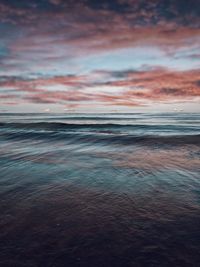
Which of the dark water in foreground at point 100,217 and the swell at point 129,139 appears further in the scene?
the swell at point 129,139

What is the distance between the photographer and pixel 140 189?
4156mm

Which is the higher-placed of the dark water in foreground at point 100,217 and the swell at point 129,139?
the swell at point 129,139

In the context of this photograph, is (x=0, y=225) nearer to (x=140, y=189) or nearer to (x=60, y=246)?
(x=60, y=246)

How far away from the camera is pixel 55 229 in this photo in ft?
8.86

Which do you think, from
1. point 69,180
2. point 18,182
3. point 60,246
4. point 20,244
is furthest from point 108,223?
point 18,182

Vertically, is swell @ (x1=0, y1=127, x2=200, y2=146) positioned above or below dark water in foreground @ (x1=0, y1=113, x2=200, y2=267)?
above

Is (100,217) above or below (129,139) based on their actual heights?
below

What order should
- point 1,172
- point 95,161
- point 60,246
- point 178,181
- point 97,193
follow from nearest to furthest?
point 60,246
point 97,193
point 178,181
point 1,172
point 95,161

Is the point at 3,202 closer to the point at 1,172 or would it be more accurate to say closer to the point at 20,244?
the point at 20,244

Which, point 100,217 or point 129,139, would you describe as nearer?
point 100,217

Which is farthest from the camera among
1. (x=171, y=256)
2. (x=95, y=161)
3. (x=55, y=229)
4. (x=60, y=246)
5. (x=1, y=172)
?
(x=95, y=161)

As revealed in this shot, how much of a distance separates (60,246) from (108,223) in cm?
71

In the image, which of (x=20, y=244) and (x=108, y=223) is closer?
(x=20, y=244)

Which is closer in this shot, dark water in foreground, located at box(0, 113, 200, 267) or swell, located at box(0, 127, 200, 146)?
dark water in foreground, located at box(0, 113, 200, 267)
